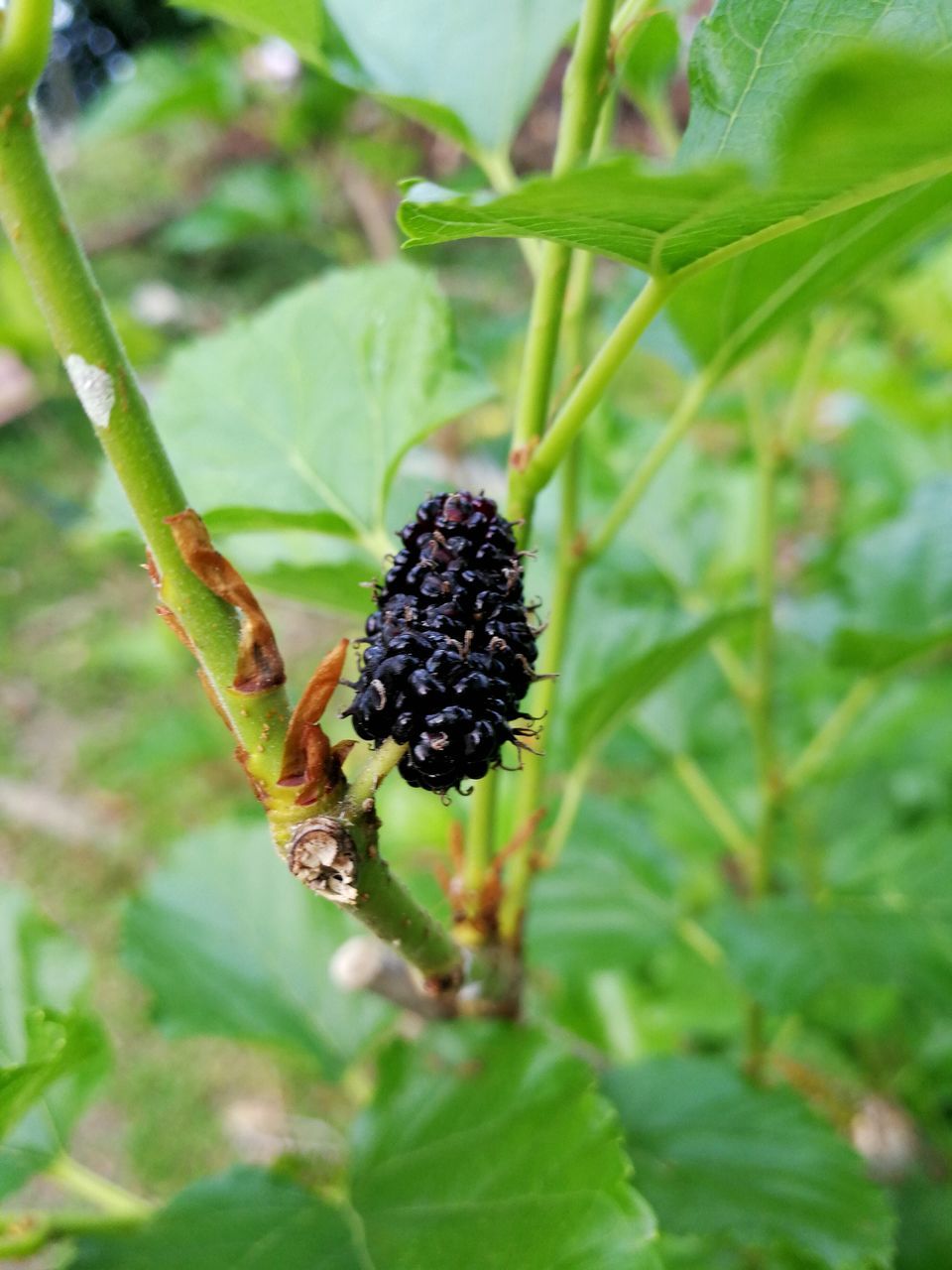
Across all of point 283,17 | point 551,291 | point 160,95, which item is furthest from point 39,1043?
point 160,95

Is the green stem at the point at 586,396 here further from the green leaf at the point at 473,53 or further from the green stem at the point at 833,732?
the green stem at the point at 833,732

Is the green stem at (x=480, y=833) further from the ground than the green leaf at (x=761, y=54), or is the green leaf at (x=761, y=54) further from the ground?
the green leaf at (x=761, y=54)

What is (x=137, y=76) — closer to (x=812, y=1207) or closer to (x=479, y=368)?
(x=479, y=368)

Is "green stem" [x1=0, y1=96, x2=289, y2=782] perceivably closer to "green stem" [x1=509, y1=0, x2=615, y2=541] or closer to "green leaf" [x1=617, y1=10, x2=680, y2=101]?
"green stem" [x1=509, y1=0, x2=615, y2=541]

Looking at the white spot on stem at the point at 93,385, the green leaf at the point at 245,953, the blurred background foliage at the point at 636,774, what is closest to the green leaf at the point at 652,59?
the blurred background foliage at the point at 636,774

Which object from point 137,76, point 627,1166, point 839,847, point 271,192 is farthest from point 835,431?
point 627,1166
